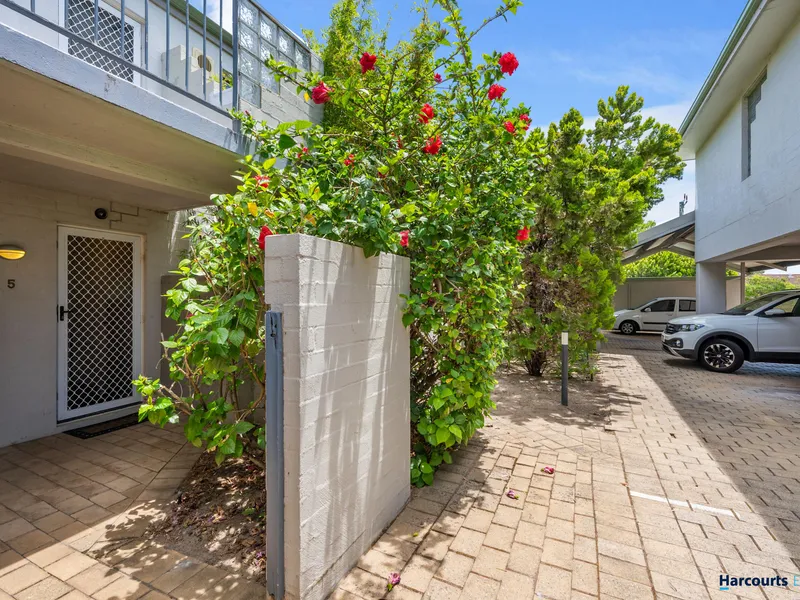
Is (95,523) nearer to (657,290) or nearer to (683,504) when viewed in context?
(683,504)

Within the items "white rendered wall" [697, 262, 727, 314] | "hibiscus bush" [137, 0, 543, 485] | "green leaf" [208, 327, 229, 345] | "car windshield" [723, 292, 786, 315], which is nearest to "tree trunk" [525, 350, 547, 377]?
"hibiscus bush" [137, 0, 543, 485]

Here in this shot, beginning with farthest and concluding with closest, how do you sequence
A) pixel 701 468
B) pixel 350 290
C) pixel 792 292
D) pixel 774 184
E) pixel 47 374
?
1. pixel 792 292
2. pixel 774 184
3. pixel 47 374
4. pixel 701 468
5. pixel 350 290

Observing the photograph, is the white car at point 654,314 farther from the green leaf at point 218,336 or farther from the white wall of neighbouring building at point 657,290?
the green leaf at point 218,336

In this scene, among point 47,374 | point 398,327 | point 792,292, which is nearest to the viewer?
point 398,327

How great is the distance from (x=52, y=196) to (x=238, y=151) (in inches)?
87.4

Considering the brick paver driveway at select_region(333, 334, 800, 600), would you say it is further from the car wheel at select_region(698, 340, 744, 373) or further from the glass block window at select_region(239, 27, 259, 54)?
the glass block window at select_region(239, 27, 259, 54)

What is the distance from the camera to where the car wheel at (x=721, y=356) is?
7.29 metres

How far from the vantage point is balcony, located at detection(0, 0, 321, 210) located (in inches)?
90.6

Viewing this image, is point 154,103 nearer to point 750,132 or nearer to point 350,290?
point 350,290

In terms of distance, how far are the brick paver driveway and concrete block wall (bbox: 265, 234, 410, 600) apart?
24cm

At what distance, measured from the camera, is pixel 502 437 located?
159 inches

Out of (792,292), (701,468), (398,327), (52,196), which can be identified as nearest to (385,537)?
(398,327)

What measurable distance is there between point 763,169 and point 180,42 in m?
10.4

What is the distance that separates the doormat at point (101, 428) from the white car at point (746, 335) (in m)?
9.02
